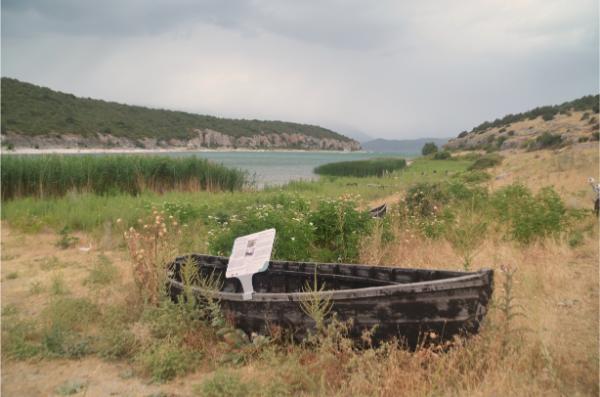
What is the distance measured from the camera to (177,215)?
34.2 ft

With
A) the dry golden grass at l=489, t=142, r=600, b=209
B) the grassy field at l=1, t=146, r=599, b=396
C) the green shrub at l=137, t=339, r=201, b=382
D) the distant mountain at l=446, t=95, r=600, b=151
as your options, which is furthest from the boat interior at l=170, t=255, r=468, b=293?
the distant mountain at l=446, t=95, r=600, b=151

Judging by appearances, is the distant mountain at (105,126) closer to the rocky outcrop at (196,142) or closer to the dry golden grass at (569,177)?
the rocky outcrop at (196,142)

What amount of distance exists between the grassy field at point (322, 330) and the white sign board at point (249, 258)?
0.52 metres

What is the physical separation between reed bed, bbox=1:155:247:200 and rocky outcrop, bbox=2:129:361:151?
44.1 metres

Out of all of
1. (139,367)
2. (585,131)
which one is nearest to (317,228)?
(139,367)

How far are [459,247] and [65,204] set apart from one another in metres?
11.2

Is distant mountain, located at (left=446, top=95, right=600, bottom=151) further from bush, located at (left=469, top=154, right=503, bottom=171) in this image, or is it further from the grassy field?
the grassy field

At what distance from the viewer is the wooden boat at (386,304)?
144 inches

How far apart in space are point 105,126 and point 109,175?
209ft

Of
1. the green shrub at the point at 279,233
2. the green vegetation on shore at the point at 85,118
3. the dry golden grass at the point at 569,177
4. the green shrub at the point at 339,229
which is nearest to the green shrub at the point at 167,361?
the green shrub at the point at 279,233

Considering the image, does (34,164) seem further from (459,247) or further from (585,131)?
(585,131)

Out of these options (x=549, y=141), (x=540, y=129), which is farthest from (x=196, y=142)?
(x=549, y=141)

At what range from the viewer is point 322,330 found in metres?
4.30

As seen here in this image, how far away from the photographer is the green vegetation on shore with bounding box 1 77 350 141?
200ft
